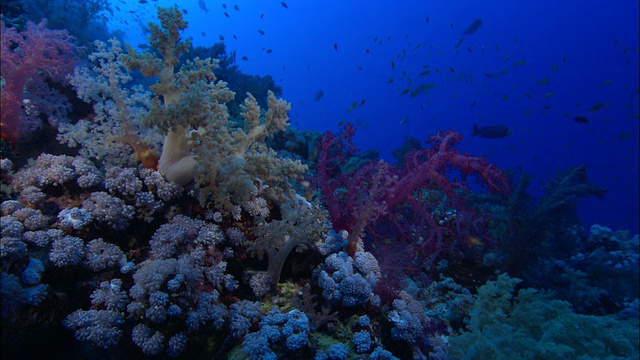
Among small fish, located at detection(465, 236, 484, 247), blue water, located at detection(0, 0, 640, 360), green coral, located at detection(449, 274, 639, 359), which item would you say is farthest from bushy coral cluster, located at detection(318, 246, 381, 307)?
small fish, located at detection(465, 236, 484, 247)

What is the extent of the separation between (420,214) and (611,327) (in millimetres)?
2797

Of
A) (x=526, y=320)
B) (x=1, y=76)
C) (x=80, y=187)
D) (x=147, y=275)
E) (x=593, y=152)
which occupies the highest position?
(x=593, y=152)

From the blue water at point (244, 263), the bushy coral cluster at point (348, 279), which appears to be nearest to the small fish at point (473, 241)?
the blue water at point (244, 263)

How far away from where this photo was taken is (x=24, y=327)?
2268 millimetres

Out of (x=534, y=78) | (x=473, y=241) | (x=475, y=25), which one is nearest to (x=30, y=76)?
(x=473, y=241)

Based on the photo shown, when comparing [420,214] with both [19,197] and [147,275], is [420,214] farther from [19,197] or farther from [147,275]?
[19,197]

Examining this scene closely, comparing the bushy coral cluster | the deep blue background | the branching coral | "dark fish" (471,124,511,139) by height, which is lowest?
the bushy coral cluster

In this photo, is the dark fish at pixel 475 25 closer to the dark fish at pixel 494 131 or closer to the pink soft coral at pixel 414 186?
the dark fish at pixel 494 131

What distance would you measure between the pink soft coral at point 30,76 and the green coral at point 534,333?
600cm

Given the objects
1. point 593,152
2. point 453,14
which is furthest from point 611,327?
point 453,14

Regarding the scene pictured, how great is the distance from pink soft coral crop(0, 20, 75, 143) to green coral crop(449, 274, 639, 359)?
600 centimetres

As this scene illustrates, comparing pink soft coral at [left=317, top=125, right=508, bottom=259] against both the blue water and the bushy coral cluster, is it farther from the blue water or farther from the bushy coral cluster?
the bushy coral cluster

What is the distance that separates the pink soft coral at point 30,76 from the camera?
3.53 metres

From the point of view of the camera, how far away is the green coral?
10.7 ft
